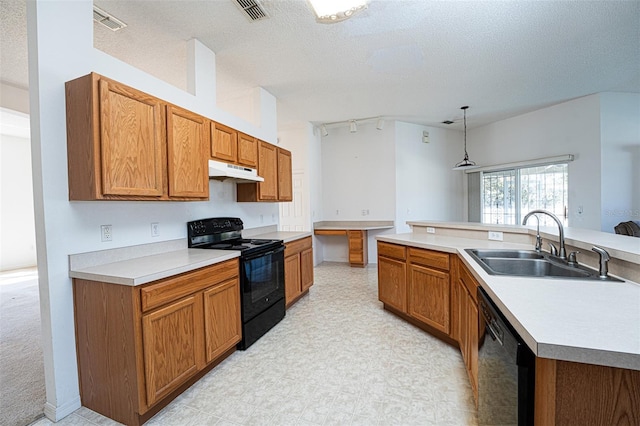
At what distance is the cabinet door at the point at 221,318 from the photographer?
2.09 m

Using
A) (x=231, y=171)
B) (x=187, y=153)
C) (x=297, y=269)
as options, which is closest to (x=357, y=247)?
(x=297, y=269)

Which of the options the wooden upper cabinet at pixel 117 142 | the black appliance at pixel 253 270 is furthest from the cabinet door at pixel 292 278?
the wooden upper cabinet at pixel 117 142

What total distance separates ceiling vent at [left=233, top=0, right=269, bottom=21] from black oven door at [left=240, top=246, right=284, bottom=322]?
2037 millimetres

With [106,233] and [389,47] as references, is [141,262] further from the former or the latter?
[389,47]

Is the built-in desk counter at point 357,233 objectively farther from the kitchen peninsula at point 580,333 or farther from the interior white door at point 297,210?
the kitchen peninsula at point 580,333

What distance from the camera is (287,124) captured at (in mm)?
5602

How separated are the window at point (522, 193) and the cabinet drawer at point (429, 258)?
3729 millimetres

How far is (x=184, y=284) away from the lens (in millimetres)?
1887

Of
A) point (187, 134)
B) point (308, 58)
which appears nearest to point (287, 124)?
point (308, 58)

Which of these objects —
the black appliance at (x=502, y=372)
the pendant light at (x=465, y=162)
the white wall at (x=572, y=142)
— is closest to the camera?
the black appliance at (x=502, y=372)

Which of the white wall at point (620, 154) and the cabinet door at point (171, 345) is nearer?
the cabinet door at point (171, 345)

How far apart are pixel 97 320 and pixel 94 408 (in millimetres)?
583

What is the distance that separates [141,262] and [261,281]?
3.48 ft

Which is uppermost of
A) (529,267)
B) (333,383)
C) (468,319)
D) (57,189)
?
(57,189)
